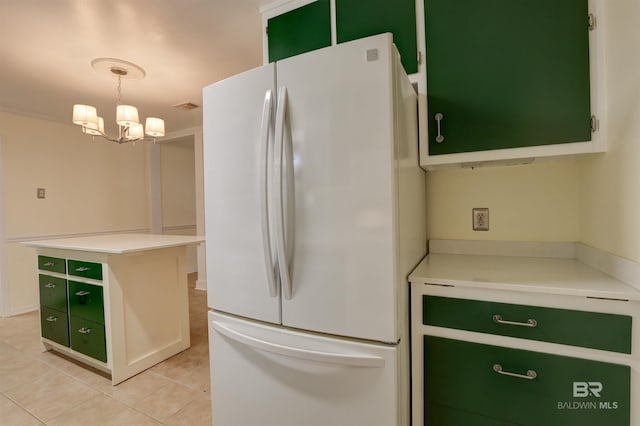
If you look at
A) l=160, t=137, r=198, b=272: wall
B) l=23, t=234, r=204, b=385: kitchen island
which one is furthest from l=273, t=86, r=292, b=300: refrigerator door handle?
l=160, t=137, r=198, b=272: wall

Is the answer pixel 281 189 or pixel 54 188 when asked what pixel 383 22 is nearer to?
pixel 281 189

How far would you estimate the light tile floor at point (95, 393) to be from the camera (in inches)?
68.8

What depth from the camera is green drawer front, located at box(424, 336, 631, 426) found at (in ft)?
3.08

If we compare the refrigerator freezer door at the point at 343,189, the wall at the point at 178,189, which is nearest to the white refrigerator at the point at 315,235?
the refrigerator freezer door at the point at 343,189

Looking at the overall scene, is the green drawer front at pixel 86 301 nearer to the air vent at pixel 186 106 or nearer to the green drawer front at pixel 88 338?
the green drawer front at pixel 88 338

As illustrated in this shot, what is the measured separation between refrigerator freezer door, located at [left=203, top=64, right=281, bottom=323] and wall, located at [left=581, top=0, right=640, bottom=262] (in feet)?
3.98

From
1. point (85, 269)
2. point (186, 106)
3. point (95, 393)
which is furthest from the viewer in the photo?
point (186, 106)

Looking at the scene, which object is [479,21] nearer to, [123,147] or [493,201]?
[493,201]

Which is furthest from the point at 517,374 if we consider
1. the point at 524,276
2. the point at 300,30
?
the point at 300,30

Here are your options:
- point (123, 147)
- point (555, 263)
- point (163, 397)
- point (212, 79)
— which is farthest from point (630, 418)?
point (123, 147)

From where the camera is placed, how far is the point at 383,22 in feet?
4.84

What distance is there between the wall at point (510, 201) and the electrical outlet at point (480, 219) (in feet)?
0.06

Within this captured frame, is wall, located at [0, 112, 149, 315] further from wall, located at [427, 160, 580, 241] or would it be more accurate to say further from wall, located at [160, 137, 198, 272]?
wall, located at [427, 160, 580, 241]

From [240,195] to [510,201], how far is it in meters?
1.38
